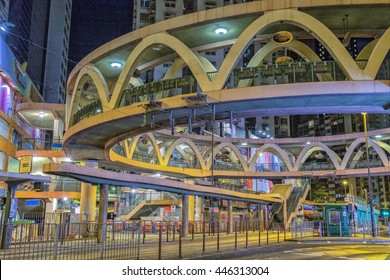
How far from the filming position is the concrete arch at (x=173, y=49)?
913 inches

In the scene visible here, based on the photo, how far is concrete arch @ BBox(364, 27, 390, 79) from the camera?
2144cm

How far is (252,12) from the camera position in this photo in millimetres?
22656

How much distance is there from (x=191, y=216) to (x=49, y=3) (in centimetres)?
6952

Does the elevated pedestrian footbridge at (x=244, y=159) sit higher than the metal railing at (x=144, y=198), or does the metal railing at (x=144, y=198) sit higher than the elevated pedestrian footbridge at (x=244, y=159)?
the elevated pedestrian footbridge at (x=244, y=159)

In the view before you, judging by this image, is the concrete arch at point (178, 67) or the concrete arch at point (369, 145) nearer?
the concrete arch at point (178, 67)

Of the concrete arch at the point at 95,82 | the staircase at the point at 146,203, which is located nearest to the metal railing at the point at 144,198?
the staircase at the point at 146,203

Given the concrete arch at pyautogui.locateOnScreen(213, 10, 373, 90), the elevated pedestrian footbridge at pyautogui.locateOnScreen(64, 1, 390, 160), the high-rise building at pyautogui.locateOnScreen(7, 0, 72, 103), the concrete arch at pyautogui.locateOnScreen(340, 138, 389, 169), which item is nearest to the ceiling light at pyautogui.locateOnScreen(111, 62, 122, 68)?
the elevated pedestrian footbridge at pyautogui.locateOnScreen(64, 1, 390, 160)

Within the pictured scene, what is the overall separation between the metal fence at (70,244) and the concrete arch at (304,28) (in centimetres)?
1056

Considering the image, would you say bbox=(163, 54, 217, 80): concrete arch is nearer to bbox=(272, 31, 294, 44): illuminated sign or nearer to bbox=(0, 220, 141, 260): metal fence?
bbox=(272, 31, 294, 44): illuminated sign

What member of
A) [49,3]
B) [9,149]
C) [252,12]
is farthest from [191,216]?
[49,3]

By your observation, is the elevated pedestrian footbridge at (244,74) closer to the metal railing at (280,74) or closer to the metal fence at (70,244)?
the metal railing at (280,74)

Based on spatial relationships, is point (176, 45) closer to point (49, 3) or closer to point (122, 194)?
point (122, 194)
